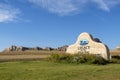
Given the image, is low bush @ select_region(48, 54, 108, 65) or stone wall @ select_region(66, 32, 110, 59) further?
stone wall @ select_region(66, 32, 110, 59)

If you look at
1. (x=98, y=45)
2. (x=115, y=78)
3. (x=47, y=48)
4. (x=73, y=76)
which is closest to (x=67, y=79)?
(x=73, y=76)

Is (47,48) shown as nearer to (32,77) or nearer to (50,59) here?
(50,59)

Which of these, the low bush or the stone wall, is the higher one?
the stone wall

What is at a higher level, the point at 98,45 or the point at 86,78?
the point at 98,45

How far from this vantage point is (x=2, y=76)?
17562 millimetres

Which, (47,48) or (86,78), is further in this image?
(47,48)

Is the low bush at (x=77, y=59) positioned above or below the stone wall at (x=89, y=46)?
below

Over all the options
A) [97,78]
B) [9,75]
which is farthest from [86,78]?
[9,75]

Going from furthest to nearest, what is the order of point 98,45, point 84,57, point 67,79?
point 98,45 < point 84,57 < point 67,79

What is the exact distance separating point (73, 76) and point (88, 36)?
2102cm

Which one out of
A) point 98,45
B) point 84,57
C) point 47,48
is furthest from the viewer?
point 47,48

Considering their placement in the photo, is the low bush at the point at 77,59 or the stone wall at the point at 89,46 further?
the stone wall at the point at 89,46

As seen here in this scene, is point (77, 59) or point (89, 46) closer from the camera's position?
point (77, 59)

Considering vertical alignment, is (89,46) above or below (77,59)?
above
